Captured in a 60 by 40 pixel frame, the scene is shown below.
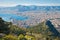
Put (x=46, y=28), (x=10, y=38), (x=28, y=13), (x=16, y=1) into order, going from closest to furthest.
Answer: (x=10, y=38) < (x=46, y=28) < (x=16, y=1) < (x=28, y=13)

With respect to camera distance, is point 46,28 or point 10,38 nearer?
point 10,38

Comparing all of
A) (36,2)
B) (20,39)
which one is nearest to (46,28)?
(20,39)

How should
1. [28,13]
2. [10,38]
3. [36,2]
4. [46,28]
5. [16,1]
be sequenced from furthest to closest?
[28,13]
[36,2]
[16,1]
[46,28]
[10,38]

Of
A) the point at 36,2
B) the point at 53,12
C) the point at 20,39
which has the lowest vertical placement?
the point at 53,12

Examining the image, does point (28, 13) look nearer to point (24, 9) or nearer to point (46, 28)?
point (24, 9)

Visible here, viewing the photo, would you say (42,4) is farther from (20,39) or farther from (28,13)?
(20,39)

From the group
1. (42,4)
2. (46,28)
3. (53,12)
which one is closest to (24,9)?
(42,4)

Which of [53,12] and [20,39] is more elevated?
[20,39]

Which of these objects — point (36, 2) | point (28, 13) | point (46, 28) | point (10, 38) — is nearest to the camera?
point (10, 38)

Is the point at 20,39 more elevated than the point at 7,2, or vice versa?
the point at 20,39
